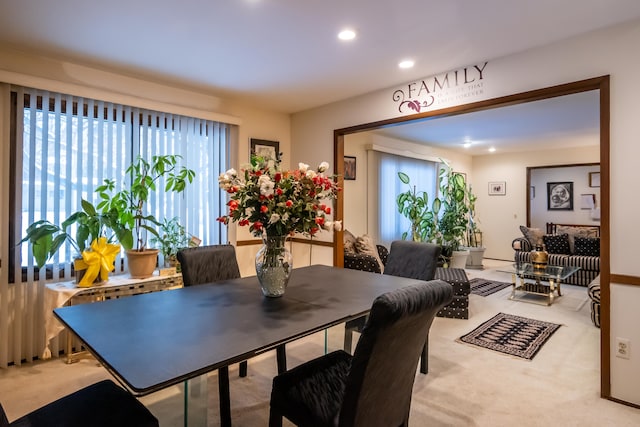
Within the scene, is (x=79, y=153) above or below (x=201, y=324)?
above

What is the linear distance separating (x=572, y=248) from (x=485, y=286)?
69.9 inches

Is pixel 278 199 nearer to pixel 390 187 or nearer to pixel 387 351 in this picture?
pixel 387 351

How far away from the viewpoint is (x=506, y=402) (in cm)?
229

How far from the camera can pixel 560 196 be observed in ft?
24.5

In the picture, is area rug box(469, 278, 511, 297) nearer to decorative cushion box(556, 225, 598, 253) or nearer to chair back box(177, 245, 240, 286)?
decorative cushion box(556, 225, 598, 253)

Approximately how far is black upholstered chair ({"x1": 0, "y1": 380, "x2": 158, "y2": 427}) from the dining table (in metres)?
0.18

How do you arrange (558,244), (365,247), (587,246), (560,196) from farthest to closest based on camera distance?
(560,196) < (558,244) < (587,246) < (365,247)

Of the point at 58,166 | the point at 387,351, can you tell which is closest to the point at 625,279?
the point at 387,351

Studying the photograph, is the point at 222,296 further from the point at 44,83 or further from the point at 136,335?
the point at 44,83

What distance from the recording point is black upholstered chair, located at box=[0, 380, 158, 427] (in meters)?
1.24

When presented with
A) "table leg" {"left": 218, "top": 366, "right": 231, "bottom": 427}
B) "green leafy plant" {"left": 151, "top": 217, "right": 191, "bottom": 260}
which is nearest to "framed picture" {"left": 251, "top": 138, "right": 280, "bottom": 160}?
"green leafy plant" {"left": 151, "top": 217, "right": 191, "bottom": 260}

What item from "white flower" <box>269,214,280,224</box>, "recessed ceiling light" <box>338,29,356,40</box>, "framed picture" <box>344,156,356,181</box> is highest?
"recessed ceiling light" <box>338,29,356,40</box>

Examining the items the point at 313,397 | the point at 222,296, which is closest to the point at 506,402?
the point at 313,397

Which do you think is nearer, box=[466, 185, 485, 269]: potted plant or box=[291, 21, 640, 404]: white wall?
box=[291, 21, 640, 404]: white wall
